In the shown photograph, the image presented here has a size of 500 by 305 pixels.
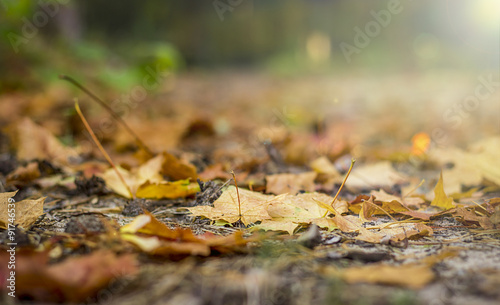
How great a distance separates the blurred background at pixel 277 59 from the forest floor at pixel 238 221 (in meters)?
0.66

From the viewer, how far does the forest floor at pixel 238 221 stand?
66 centimetres

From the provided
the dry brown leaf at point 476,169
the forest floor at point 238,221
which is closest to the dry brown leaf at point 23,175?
the forest floor at point 238,221

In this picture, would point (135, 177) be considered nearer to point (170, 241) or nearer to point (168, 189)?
point (168, 189)

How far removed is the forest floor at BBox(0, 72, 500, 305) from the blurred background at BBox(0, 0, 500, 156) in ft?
2.17

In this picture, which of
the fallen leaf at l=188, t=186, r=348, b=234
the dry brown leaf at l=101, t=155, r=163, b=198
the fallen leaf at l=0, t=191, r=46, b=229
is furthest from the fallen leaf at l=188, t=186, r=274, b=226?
the fallen leaf at l=0, t=191, r=46, b=229

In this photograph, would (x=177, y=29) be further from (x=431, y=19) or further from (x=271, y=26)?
(x=431, y=19)

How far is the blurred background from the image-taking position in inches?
138

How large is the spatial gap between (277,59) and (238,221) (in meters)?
9.65

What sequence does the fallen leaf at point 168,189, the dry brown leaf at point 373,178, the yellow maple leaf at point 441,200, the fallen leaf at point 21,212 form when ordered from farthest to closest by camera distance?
the dry brown leaf at point 373,178 → the fallen leaf at point 168,189 → the yellow maple leaf at point 441,200 → the fallen leaf at point 21,212

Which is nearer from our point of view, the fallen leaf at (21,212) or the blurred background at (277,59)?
the fallen leaf at (21,212)

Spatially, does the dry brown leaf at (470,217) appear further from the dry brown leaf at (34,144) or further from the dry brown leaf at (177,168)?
the dry brown leaf at (34,144)

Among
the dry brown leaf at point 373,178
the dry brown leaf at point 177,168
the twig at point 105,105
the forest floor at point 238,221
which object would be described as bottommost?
the dry brown leaf at point 373,178

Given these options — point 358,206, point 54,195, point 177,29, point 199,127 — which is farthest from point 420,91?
point 177,29

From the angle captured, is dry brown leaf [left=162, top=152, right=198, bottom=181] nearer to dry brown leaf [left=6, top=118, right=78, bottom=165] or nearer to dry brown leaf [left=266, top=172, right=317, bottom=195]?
dry brown leaf [left=266, top=172, right=317, bottom=195]
